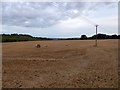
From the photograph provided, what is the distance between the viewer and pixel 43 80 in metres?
9.27

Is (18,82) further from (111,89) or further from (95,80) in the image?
(111,89)

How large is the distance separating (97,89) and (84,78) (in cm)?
174

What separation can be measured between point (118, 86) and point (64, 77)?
8.16ft

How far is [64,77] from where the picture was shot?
979 centimetres

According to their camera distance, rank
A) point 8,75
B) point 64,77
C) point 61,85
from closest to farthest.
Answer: point 61,85, point 64,77, point 8,75

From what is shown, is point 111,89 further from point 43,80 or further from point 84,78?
point 43,80

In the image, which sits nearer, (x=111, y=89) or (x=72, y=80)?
(x=111, y=89)

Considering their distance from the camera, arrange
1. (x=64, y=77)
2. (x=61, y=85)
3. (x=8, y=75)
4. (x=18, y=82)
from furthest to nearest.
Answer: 1. (x=8, y=75)
2. (x=64, y=77)
3. (x=18, y=82)
4. (x=61, y=85)

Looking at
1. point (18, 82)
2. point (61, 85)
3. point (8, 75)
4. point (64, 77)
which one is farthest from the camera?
point (8, 75)

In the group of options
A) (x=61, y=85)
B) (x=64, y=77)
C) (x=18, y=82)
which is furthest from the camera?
(x=64, y=77)

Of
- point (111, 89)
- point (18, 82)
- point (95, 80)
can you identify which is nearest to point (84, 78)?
point (95, 80)

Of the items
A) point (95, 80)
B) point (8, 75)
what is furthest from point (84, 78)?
point (8, 75)

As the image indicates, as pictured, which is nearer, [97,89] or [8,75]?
[97,89]

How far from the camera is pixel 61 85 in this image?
27.2ft
